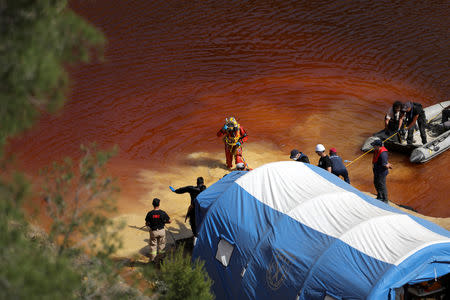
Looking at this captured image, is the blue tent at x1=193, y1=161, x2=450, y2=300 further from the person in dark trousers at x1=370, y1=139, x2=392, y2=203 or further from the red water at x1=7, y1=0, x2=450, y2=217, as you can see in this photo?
the red water at x1=7, y1=0, x2=450, y2=217

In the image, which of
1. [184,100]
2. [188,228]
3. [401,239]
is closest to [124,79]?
[184,100]

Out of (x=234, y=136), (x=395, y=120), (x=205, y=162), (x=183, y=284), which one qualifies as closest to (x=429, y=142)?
(x=395, y=120)

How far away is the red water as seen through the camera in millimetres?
15234

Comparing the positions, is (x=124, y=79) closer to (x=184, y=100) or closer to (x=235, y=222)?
(x=184, y=100)

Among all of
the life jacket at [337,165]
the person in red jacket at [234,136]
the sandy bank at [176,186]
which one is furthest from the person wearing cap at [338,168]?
the person in red jacket at [234,136]

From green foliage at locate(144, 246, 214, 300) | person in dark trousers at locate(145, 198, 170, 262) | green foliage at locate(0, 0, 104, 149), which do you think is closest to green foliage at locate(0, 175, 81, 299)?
green foliage at locate(0, 0, 104, 149)

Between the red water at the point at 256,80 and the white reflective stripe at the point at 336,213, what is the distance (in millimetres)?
5011

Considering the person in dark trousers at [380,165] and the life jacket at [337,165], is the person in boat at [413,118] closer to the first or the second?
the person in dark trousers at [380,165]

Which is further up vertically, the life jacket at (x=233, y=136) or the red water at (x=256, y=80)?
the red water at (x=256, y=80)

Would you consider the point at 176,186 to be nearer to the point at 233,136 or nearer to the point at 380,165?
the point at 233,136

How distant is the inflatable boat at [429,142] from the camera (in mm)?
13812

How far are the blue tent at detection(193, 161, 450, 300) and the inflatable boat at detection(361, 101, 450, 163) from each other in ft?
19.2

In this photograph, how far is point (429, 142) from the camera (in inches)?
549

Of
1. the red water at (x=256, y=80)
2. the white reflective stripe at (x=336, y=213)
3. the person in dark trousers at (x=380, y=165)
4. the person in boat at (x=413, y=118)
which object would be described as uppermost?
the red water at (x=256, y=80)
